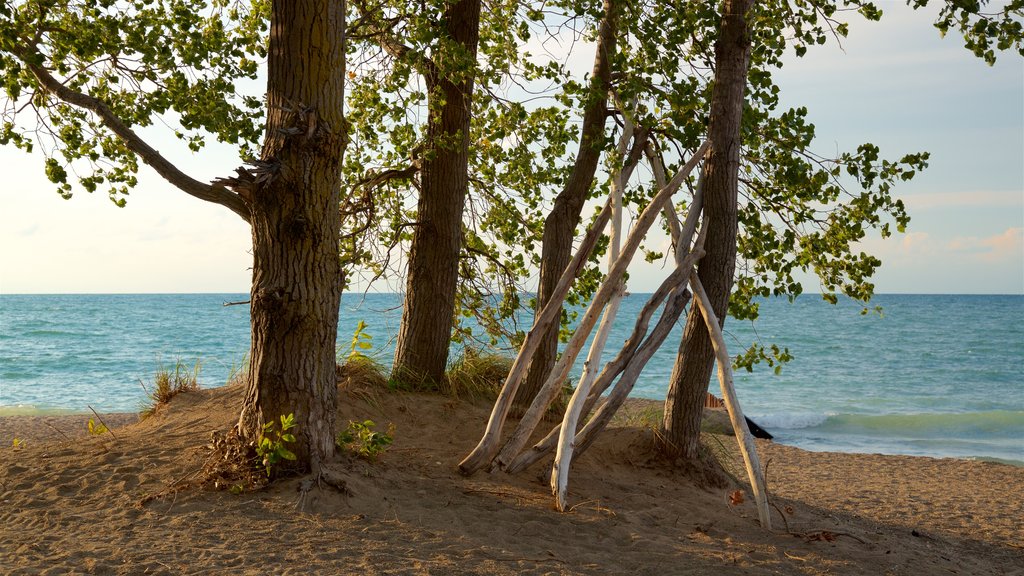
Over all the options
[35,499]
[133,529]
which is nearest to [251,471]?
[133,529]

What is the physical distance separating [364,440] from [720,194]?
3.60 meters

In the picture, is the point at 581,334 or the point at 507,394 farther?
the point at 507,394

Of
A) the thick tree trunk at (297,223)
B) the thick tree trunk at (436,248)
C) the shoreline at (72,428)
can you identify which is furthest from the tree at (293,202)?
the shoreline at (72,428)

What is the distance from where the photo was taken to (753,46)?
7.31m

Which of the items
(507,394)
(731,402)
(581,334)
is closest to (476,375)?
(507,394)

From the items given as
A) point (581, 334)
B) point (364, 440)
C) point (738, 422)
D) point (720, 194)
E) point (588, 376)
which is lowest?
point (364, 440)

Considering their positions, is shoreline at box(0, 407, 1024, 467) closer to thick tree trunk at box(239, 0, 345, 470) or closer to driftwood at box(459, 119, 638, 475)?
driftwood at box(459, 119, 638, 475)

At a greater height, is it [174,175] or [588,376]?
[174,175]

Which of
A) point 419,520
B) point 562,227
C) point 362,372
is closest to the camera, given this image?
point 419,520

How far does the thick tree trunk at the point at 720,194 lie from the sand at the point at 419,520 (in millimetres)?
955

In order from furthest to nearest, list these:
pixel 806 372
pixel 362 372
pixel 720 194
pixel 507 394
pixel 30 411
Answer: pixel 806 372
pixel 30 411
pixel 362 372
pixel 720 194
pixel 507 394

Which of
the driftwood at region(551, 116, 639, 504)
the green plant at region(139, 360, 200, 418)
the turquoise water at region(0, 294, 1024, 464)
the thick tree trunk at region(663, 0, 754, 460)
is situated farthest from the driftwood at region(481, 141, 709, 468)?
the green plant at region(139, 360, 200, 418)

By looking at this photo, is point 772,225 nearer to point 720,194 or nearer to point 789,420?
point 720,194

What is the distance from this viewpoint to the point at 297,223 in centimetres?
561
